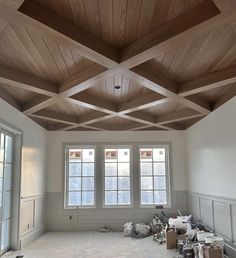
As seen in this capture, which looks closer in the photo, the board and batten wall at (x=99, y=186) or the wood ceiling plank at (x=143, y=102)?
the wood ceiling plank at (x=143, y=102)

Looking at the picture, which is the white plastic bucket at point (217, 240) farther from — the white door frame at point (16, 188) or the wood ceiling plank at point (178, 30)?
the white door frame at point (16, 188)

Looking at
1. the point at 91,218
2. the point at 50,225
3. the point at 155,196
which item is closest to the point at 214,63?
the point at 155,196

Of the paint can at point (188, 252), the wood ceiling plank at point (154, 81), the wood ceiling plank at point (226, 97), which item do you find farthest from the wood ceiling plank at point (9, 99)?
the paint can at point (188, 252)

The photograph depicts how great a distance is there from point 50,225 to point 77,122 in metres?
2.73

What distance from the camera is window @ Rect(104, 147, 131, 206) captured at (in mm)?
7617

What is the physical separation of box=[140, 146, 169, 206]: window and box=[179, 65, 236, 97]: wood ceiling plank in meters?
3.53

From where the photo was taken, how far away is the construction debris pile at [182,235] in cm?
452

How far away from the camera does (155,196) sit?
764 centimetres

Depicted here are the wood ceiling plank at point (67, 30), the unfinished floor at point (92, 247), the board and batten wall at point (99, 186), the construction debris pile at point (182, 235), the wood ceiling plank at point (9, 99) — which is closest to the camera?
the wood ceiling plank at point (67, 30)

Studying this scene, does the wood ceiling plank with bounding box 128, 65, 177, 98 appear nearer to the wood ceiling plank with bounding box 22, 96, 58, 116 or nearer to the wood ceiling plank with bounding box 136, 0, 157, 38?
the wood ceiling plank with bounding box 136, 0, 157, 38

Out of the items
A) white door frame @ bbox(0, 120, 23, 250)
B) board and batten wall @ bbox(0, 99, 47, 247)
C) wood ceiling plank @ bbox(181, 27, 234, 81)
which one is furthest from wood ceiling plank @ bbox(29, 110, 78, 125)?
wood ceiling plank @ bbox(181, 27, 234, 81)

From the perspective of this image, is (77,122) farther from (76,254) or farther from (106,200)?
(76,254)

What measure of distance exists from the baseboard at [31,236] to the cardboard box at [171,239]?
9.16ft

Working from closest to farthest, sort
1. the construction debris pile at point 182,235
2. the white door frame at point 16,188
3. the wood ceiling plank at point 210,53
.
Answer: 1. the wood ceiling plank at point 210,53
2. the construction debris pile at point 182,235
3. the white door frame at point 16,188
